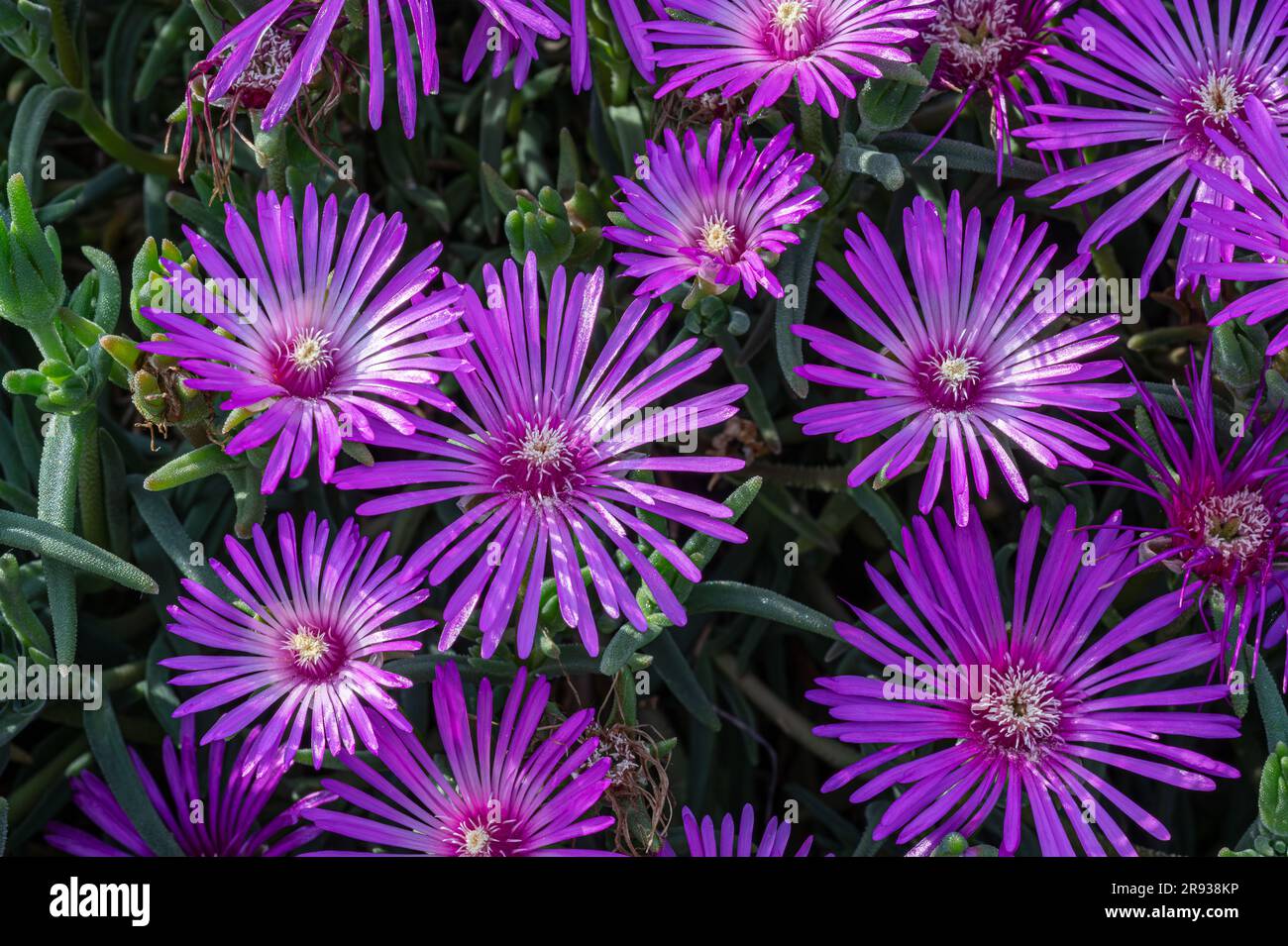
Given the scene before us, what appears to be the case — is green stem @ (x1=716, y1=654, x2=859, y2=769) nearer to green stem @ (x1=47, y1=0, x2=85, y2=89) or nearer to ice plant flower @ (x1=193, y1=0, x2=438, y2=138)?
ice plant flower @ (x1=193, y1=0, x2=438, y2=138)

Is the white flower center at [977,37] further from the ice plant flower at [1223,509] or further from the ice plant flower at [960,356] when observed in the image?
the ice plant flower at [1223,509]

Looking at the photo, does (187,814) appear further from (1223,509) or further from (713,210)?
(1223,509)

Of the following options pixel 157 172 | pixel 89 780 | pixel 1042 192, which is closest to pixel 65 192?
pixel 157 172

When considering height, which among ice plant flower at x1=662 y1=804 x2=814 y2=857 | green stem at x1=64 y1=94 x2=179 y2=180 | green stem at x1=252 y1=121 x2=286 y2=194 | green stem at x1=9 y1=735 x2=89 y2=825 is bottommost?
ice plant flower at x1=662 y1=804 x2=814 y2=857

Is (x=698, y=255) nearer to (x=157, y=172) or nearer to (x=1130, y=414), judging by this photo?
(x=1130, y=414)

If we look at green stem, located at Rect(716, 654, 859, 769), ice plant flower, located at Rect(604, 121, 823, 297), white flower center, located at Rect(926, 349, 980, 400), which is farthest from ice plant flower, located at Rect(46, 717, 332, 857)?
white flower center, located at Rect(926, 349, 980, 400)

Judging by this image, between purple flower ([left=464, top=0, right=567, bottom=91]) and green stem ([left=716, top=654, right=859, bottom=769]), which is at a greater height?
purple flower ([left=464, top=0, right=567, bottom=91])

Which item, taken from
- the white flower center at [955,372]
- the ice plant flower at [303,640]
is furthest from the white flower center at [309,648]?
the white flower center at [955,372]


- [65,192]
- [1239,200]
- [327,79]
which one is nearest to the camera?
[1239,200]
